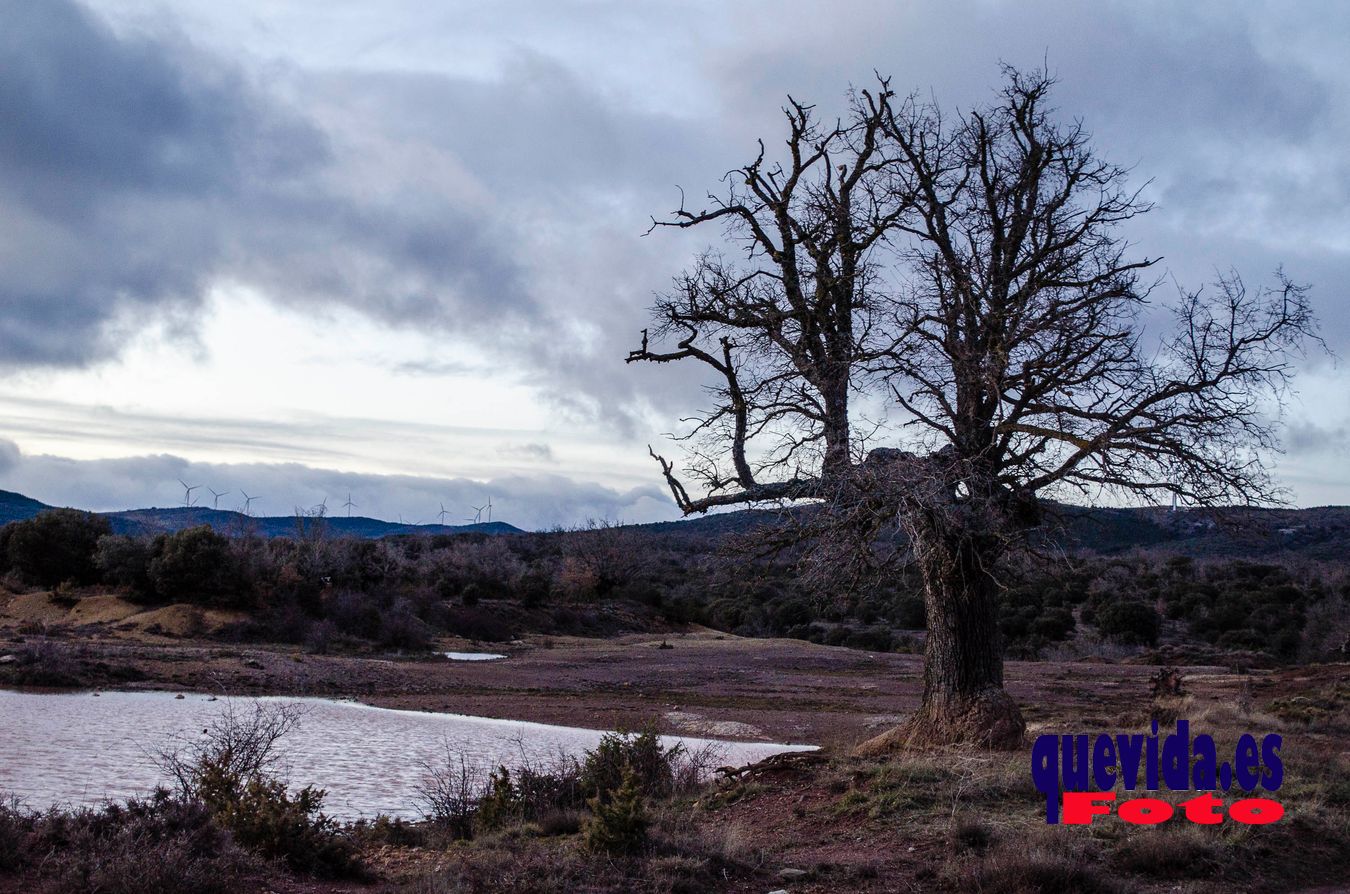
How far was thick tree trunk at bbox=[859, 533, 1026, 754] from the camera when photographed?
13102mm

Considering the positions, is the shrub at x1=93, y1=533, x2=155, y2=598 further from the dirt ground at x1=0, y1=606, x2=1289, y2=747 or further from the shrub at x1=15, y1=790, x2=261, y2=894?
the shrub at x1=15, y1=790, x2=261, y2=894

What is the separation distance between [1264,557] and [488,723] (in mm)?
57362

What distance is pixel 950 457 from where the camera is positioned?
524 inches

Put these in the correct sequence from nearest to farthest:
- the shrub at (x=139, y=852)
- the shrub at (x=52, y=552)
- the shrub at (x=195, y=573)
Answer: the shrub at (x=139, y=852)
the shrub at (x=195, y=573)
the shrub at (x=52, y=552)

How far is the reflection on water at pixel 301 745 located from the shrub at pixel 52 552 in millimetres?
24209

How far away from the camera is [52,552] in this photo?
44312 millimetres

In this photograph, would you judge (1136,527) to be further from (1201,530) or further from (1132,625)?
(1201,530)

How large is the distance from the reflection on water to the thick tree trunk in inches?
174

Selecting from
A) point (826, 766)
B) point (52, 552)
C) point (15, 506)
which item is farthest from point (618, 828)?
point (15, 506)

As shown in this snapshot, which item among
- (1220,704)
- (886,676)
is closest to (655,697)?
(886,676)

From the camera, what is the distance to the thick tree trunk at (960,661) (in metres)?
13.1

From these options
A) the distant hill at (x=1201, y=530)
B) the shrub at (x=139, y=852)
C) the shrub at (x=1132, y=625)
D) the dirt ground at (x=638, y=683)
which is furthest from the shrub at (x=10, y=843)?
the shrub at (x=1132, y=625)

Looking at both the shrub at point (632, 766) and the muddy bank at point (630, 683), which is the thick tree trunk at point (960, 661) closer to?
the shrub at point (632, 766)

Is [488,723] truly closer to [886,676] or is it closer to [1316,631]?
[886,676]
